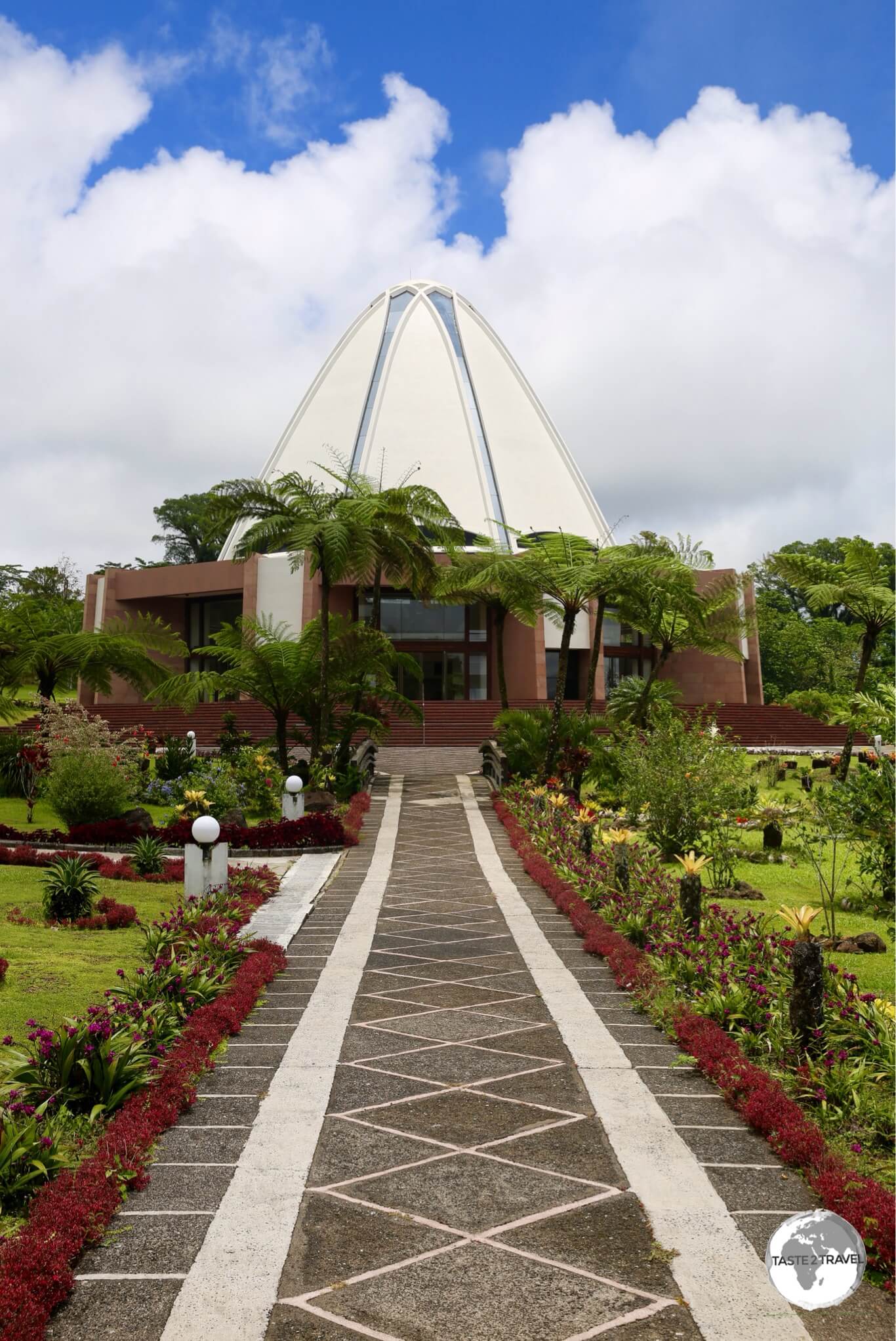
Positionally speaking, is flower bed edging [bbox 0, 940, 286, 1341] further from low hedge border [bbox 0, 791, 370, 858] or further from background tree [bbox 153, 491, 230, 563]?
background tree [bbox 153, 491, 230, 563]

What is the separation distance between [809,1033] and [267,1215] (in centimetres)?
300

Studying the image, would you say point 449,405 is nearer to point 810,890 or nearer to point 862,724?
point 810,890

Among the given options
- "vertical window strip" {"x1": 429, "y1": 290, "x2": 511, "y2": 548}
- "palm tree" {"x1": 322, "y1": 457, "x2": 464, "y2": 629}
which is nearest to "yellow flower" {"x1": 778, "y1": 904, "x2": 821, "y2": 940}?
"palm tree" {"x1": 322, "y1": 457, "x2": 464, "y2": 629}

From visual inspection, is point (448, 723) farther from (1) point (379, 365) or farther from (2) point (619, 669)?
(1) point (379, 365)

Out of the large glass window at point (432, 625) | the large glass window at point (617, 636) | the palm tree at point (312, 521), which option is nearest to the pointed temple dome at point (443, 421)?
the large glass window at point (432, 625)

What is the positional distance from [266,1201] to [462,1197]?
2.39ft

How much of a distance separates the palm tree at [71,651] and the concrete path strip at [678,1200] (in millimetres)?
16454

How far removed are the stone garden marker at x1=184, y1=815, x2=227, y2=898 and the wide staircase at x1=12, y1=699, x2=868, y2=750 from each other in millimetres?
19537

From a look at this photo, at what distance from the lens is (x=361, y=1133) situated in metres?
4.54

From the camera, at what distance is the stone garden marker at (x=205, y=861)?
955 cm

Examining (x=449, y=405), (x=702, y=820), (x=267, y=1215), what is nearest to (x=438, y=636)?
(x=449, y=405)

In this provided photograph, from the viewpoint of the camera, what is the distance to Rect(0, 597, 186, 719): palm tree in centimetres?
2092

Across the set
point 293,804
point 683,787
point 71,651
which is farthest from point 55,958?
point 71,651

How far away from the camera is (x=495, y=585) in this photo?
65.4ft
